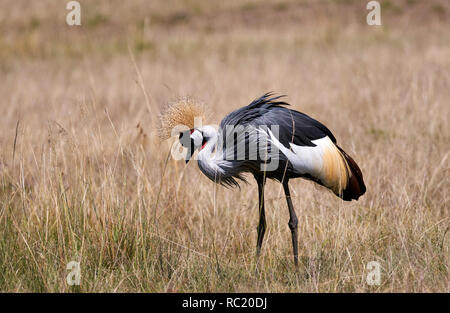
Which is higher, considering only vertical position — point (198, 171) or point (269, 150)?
point (269, 150)

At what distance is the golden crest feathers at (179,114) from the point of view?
3287mm

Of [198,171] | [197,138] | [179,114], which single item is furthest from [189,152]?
[198,171]

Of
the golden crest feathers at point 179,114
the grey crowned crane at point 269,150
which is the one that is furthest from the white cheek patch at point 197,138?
the golden crest feathers at point 179,114

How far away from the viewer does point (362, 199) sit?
4.16 m

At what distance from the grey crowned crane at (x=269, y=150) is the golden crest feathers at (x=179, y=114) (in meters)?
0.14

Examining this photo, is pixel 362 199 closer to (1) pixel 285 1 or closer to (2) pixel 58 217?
(2) pixel 58 217

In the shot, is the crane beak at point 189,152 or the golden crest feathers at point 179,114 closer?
the crane beak at point 189,152

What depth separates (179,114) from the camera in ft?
10.8

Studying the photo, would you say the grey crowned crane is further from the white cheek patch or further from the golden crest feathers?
the golden crest feathers

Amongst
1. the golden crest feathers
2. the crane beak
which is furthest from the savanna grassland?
the crane beak

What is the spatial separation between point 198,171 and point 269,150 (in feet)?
5.48

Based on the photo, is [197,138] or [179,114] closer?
[197,138]

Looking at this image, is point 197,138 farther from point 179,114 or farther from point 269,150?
point 269,150

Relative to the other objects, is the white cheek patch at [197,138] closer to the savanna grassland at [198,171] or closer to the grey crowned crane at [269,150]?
the grey crowned crane at [269,150]
